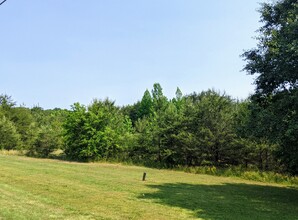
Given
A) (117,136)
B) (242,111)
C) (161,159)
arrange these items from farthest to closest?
(117,136)
(161,159)
(242,111)

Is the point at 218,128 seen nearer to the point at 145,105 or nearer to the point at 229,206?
the point at 229,206

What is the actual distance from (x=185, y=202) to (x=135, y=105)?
73.6m

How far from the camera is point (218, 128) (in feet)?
94.1

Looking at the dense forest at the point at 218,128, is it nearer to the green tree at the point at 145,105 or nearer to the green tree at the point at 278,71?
the green tree at the point at 278,71

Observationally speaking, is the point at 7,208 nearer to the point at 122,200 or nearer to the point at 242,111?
the point at 122,200

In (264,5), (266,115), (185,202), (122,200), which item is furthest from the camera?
(264,5)

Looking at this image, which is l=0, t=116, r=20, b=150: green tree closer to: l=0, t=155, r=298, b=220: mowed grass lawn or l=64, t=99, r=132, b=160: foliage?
l=64, t=99, r=132, b=160: foliage

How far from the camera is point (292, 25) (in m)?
12.1

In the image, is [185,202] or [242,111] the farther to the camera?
[242,111]

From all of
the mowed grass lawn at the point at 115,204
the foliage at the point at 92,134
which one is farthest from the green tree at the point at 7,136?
the mowed grass lawn at the point at 115,204

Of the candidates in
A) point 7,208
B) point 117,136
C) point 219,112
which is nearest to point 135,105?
point 117,136

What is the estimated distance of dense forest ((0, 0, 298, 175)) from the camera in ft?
43.2

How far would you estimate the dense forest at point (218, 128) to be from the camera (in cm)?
1316

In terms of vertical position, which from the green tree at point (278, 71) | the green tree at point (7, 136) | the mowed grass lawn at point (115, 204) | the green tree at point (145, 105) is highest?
the green tree at point (145, 105)
